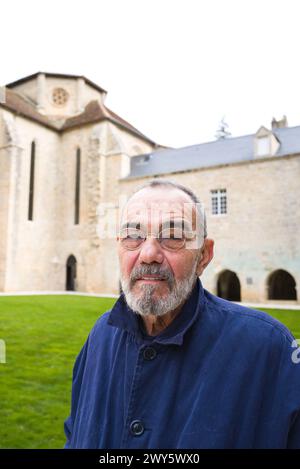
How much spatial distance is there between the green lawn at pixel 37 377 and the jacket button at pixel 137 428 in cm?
235

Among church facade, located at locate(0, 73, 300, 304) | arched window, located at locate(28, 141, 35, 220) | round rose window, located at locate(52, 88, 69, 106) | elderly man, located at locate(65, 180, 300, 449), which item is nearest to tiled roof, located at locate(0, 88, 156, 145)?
church facade, located at locate(0, 73, 300, 304)

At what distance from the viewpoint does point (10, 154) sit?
21953 mm

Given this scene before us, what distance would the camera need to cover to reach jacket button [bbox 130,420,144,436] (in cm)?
137

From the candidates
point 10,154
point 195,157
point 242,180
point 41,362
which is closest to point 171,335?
point 41,362

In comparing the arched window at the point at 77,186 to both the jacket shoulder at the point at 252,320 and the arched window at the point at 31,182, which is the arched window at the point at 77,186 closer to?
the arched window at the point at 31,182

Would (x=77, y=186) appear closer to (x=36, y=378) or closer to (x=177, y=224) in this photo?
(x=36, y=378)

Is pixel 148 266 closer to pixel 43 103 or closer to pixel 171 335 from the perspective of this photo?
pixel 171 335

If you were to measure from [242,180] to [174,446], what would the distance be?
59.5 ft

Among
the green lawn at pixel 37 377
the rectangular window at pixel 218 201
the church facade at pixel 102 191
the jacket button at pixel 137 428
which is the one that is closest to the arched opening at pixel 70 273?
the church facade at pixel 102 191

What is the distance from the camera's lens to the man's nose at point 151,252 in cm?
151

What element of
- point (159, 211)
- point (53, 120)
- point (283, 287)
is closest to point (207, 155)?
point (283, 287)

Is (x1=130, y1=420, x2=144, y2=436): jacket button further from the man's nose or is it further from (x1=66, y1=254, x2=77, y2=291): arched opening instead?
(x1=66, y1=254, x2=77, y2=291): arched opening

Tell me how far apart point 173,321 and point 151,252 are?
0.94ft

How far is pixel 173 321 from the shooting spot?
4.91ft
